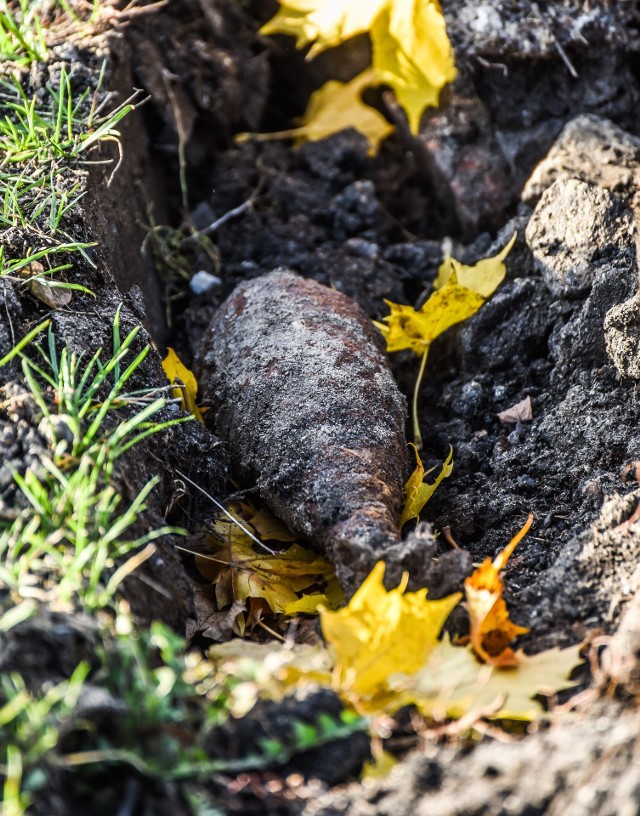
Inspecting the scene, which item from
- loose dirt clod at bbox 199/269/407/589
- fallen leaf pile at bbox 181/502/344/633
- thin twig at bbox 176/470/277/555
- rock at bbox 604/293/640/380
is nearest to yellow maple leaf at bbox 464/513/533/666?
loose dirt clod at bbox 199/269/407/589

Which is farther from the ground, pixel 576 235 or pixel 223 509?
pixel 576 235

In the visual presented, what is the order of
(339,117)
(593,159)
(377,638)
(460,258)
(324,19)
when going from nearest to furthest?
(377,638) < (593,159) < (460,258) < (324,19) < (339,117)

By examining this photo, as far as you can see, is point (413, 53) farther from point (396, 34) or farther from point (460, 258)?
point (460, 258)

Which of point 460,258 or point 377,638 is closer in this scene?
point 377,638

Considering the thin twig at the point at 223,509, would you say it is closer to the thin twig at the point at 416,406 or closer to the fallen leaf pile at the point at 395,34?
the thin twig at the point at 416,406

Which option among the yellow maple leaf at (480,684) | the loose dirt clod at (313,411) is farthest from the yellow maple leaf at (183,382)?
the yellow maple leaf at (480,684)

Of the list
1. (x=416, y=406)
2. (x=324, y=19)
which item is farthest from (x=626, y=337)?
(x=324, y=19)
